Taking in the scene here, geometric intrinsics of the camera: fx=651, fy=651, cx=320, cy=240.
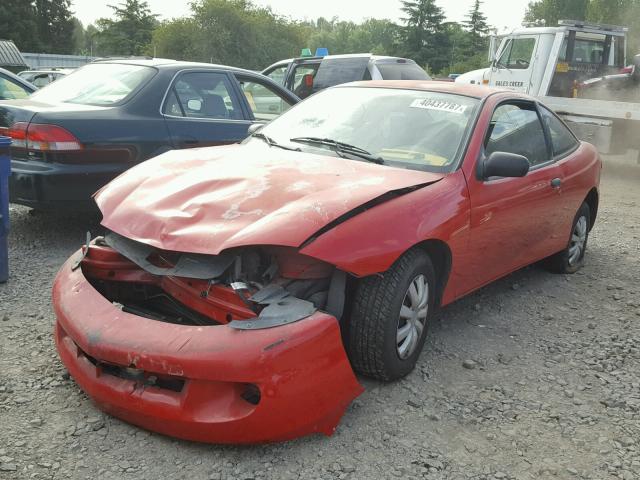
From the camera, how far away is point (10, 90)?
8086 millimetres

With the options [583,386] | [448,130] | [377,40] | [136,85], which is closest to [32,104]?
[136,85]

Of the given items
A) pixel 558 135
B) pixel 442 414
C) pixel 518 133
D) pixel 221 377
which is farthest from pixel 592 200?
pixel 221 377

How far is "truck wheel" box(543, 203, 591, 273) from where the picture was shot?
17.2 ft

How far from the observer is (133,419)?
2658 mm

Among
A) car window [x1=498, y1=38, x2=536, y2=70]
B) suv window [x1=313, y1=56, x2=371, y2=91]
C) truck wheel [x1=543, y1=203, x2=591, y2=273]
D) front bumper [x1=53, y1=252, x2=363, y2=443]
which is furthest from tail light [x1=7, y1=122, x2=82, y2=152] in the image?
car window [x1=498, y1=38, x2=536, y2=70]

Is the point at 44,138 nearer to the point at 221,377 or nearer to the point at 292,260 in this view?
the point at 292,260

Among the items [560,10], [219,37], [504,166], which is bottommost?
[504,166]

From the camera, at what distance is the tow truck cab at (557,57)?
12.6 meters

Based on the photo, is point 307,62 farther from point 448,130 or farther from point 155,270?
point 155,270

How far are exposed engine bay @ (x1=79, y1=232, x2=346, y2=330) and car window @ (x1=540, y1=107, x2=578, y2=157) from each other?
279cm

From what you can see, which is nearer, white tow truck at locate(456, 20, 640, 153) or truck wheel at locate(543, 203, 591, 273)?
truck wheel at locate(543, 203, 591, 273)

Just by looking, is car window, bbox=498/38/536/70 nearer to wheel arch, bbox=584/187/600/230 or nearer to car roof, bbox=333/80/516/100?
wheel arch, bbox=584/187/600/230

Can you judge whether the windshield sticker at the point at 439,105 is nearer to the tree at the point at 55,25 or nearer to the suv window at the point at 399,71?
the suv window at the point at 399,71

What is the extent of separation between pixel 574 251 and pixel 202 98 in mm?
3505
